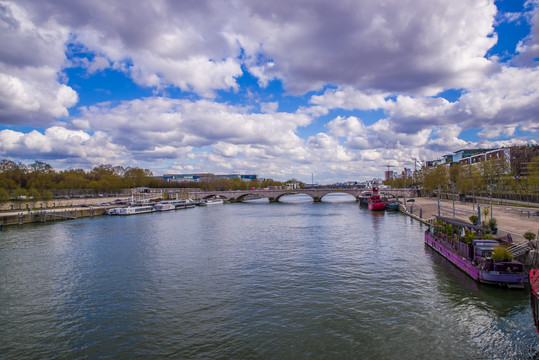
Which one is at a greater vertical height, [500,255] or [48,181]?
[48,181]

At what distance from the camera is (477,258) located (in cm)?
2264

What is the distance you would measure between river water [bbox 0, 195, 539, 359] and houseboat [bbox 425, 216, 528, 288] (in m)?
0.68

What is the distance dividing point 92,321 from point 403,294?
1745cm

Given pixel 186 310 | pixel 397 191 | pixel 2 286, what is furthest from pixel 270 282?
pixel 397 191

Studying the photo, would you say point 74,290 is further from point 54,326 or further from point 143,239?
point 143,239

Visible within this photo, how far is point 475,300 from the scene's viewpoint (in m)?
19.4

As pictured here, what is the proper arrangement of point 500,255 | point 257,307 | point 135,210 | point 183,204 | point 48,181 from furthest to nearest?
1. point 183,204
2. point 48,181
3. point 135,210
4. point 500,255
5. point 257,307

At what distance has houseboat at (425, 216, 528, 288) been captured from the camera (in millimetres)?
20297

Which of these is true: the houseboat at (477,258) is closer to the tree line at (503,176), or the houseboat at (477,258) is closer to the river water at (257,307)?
the river water at (257,307)

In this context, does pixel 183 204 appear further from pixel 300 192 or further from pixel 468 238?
pixel 468 238

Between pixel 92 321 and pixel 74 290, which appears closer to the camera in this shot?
pixel 92 321

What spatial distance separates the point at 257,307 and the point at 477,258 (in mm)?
15055

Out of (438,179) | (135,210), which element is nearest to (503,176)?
(438,179)

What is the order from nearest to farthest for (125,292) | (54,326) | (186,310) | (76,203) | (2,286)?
(54,326) → (186,310) → (125,292) → (2,286) → (76,203)
